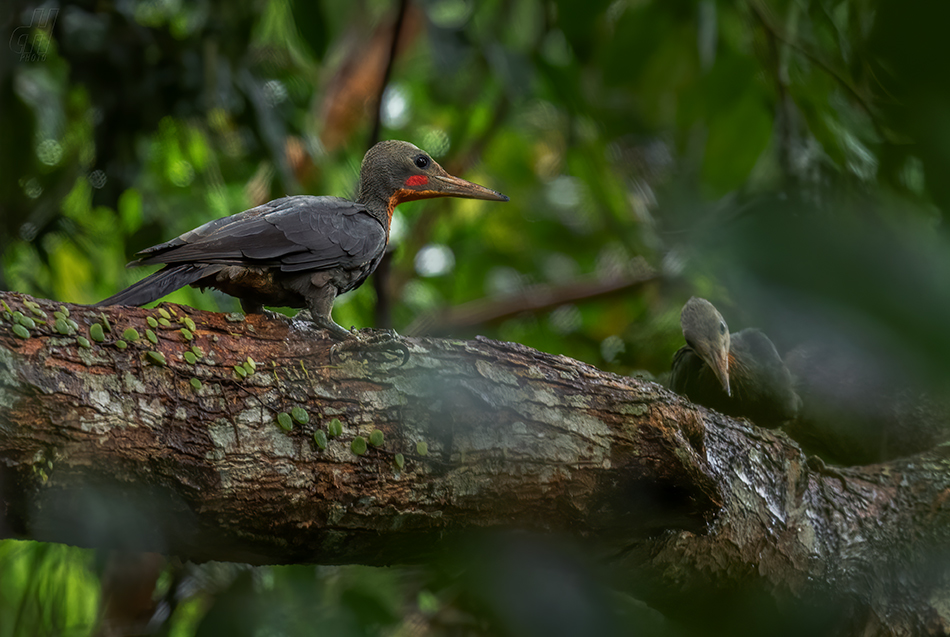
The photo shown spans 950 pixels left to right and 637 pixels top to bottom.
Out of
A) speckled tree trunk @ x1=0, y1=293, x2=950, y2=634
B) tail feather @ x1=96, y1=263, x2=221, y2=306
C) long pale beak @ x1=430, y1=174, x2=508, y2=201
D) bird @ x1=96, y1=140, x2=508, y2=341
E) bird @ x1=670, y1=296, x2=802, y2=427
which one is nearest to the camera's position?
speckled tree trunk @ x1=0, y1=293, x2=950, y2=634

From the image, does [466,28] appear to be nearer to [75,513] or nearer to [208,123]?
[208,123]

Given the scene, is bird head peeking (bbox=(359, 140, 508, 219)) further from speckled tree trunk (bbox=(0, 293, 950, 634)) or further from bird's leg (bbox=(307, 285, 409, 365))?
speckled tree trunk (bbox=(0, 293, 950, 634))

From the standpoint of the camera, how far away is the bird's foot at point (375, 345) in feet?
7.92

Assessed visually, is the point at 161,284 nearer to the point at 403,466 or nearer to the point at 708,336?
the point at 403,466

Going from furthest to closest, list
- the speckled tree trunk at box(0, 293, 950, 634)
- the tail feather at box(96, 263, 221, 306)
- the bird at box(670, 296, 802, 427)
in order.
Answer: the bird at box(670, 296, 802, 427)
the tail feather at box(96, 263, 221, 306)
the speckled tree trunk at box(0, 293, 950, 634)

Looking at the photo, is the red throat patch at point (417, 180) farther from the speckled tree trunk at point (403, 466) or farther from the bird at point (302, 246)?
the speckled tree trunk at point (403, 466)

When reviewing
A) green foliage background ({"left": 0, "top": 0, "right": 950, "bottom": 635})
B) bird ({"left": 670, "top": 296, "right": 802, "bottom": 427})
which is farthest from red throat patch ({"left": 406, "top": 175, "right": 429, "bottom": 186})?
bird ({"left": 670, "top": 296, "right": 802, "bottom": 427})

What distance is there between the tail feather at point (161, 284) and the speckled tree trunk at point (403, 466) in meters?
0.17

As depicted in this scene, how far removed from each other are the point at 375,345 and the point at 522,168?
4.82 meters

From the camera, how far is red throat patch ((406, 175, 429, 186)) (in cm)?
341

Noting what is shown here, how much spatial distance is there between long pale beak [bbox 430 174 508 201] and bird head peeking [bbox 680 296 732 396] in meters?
1.00

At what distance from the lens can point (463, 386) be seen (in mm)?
2426

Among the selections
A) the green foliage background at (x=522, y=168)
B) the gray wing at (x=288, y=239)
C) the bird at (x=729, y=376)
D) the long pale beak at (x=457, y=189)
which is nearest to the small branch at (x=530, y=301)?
the green foliage background at (x=522, y=168)

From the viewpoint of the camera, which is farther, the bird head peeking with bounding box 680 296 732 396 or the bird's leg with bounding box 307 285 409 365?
the bird head peeking with bounding box 680 296 732 396
